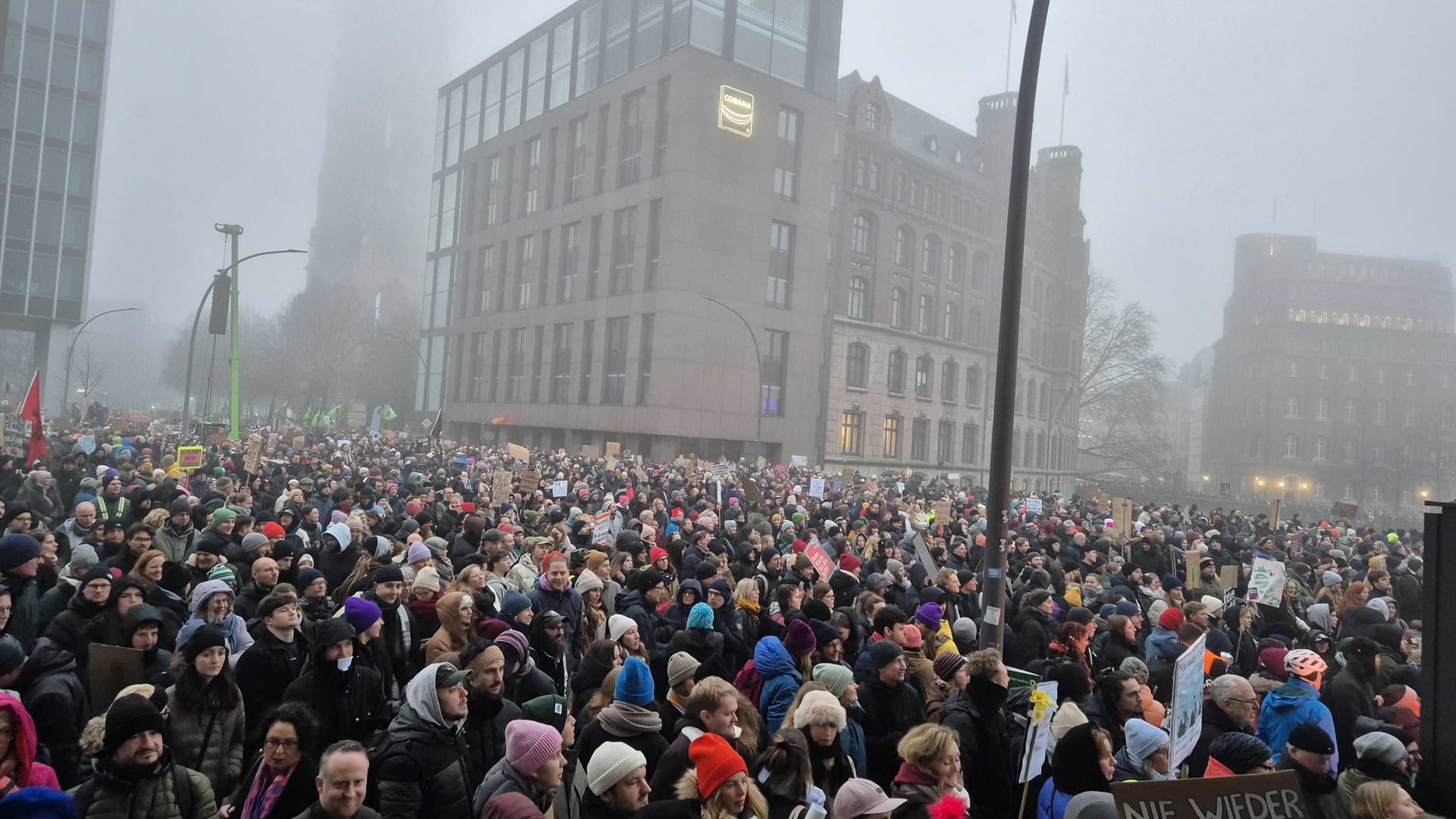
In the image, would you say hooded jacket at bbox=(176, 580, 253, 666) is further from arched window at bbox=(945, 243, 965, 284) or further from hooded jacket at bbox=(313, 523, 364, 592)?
arched window at bbox=(945, 243, 965, 284)

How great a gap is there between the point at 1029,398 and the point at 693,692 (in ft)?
254

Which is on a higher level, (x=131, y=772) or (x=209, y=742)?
(x=131, y=772)

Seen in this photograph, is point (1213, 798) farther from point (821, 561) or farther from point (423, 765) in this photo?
point (821, 561)

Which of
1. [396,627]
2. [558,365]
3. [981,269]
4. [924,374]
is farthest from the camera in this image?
[981,269]

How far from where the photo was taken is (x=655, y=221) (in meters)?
52.1

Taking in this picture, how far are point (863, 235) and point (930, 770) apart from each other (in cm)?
5997

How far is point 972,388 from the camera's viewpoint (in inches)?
2741

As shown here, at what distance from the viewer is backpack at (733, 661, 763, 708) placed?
5.89 m

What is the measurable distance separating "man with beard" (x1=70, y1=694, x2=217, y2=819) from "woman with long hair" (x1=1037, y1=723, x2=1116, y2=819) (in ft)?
13.2

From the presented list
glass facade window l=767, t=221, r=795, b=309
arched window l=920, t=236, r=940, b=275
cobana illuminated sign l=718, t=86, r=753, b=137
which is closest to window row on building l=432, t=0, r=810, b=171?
cobana illuminated sign l=718, t=86, r=753, b=137

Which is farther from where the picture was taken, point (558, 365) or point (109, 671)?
point (558, 365)

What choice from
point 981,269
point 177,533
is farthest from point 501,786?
point 981,269

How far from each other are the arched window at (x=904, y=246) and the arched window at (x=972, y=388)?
33.8 feet

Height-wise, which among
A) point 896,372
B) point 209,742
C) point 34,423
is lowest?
point 209,742
